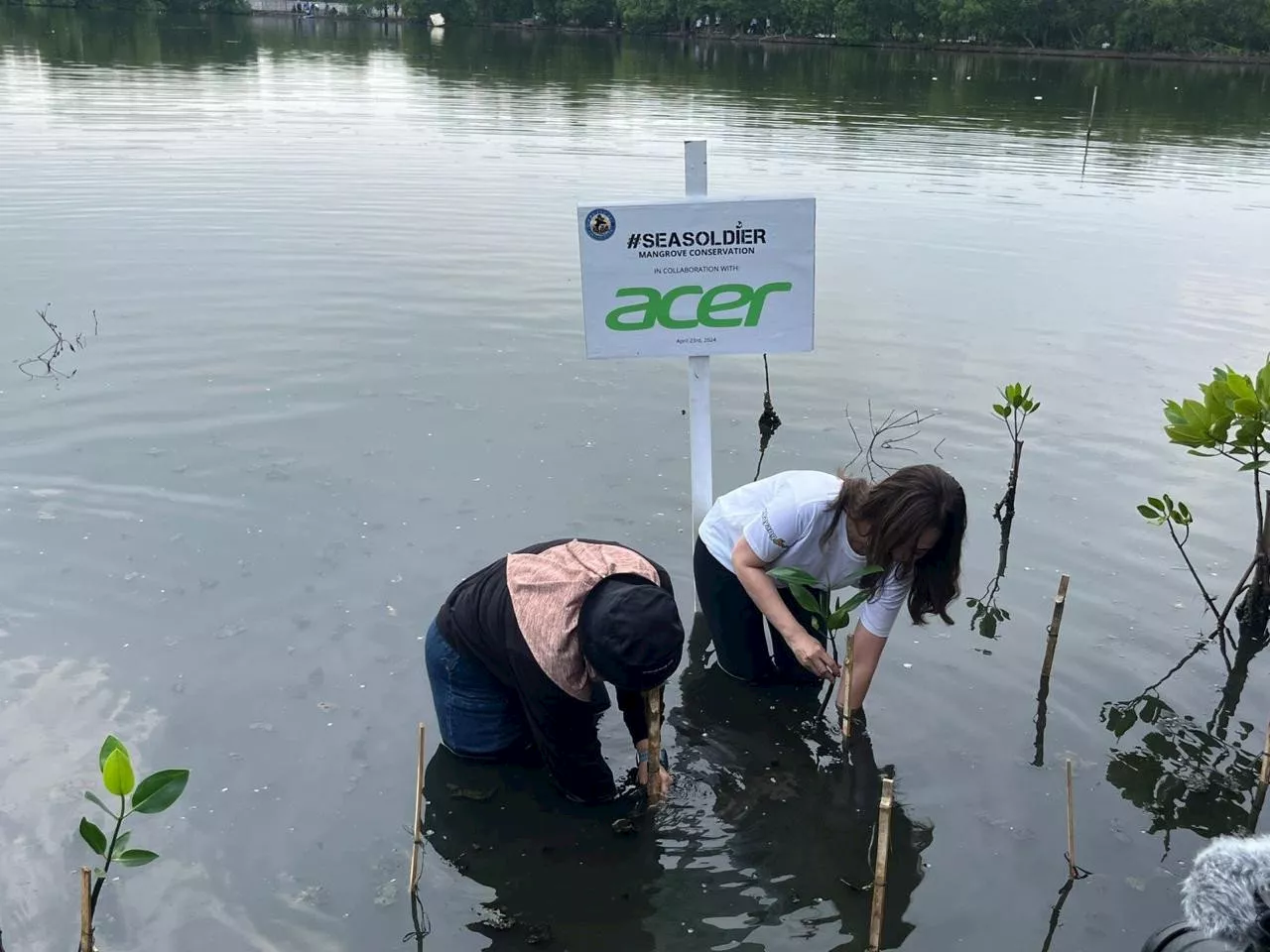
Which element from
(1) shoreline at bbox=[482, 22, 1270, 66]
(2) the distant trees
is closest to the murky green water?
(1) shoreline at bbox=[482, 22, 1270, 66]

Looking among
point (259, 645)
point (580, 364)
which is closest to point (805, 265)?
point (259, 645)

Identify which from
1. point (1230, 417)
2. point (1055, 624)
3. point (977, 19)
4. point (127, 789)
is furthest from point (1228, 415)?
point (977, 19)

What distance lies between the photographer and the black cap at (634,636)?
3.02m

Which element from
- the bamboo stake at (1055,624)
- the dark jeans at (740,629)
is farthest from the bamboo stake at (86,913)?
the bamboo stake at (1055,624)

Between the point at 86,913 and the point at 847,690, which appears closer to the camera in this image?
the point at 86,913

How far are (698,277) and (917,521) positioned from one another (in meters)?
1.58

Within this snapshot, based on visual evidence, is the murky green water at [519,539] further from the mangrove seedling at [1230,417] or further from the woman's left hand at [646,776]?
the mangrove seedling at [1230,417]

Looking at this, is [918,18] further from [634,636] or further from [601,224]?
[634,636]

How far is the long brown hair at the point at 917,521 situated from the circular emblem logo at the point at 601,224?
145 cm

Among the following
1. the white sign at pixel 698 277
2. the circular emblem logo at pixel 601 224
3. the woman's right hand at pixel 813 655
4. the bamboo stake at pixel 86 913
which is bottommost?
the woman's right hand at pixel 813 655

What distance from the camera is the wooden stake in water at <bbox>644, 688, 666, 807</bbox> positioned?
351cm

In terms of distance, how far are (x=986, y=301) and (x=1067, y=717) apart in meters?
7.03

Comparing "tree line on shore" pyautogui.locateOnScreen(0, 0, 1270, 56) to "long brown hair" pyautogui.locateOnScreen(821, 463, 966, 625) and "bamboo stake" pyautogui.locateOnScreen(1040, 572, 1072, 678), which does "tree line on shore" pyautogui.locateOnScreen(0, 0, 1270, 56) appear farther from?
"long brown hair" pyautogui.locateOnScreen(821, 463, 966, 625)

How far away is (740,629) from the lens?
4.57 metres
